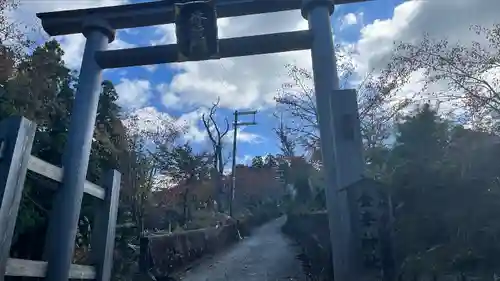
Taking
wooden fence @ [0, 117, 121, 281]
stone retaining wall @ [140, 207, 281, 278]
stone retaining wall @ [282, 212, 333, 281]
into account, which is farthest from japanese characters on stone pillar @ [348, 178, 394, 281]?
stone retaining wall @ [140, 207, 281, 278]

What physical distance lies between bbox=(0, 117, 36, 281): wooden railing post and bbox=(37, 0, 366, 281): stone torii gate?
870 mm

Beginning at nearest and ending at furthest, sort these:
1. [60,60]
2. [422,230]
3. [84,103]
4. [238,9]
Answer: [422,230], [84,103], [238,9], [60,60]

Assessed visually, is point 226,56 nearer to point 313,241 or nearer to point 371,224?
point 371,224

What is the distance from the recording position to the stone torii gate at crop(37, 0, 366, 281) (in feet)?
13.6

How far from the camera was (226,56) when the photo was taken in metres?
5.21

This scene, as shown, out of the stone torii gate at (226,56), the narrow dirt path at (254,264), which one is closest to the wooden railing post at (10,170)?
the stone torii gate at (226,56)

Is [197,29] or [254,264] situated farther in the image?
[254,264]

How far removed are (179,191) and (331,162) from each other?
19803 mm

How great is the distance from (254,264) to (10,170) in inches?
470

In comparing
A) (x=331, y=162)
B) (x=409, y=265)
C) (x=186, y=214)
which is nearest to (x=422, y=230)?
(x=409, y=265)

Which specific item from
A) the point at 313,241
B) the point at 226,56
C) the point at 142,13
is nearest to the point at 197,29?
the point at 226,56

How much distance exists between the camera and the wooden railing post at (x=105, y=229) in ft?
15.4

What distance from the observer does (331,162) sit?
14.6 ft

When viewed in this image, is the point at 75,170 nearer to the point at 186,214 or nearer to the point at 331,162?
the point at 331,162
